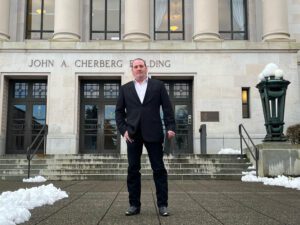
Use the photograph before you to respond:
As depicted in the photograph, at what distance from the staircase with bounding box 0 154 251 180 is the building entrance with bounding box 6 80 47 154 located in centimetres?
→ 474

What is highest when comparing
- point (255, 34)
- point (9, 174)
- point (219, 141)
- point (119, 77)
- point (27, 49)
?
point (255, 34)

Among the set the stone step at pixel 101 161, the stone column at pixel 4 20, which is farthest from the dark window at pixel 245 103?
the stone column at pixel 4 20

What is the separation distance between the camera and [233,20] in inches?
987

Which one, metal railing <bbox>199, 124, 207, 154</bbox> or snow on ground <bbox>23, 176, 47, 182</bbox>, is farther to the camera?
metal railing <bbox>199, 124, 207, 154</bbox>

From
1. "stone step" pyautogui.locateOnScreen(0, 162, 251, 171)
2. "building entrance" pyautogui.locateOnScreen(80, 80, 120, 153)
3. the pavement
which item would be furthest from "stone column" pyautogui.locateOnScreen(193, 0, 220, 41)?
the pavement

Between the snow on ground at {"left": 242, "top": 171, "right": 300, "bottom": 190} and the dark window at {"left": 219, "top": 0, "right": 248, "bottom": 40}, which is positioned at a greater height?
the dark window at {"left": 219, "top": 0, "right": 248, "bottom": 40}

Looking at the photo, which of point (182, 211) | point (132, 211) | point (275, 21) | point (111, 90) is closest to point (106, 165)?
point (111, 90)

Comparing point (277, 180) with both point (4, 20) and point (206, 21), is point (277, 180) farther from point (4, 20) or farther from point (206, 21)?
point (4, 20)

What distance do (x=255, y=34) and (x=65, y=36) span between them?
1079 centimetres

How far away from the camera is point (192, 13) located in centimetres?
2450

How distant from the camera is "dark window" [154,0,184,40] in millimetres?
24859

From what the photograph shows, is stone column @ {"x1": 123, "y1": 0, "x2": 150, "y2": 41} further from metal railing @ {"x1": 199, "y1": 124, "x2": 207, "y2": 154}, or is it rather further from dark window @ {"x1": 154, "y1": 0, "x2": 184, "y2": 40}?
metal railing @ {"x1": 199, "y1": 124, "x2": 207, "y2": 154}

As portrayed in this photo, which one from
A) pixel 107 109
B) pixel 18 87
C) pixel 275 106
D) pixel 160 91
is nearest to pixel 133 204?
pixel 160 91

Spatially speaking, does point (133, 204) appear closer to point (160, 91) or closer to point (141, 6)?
point (160, 91)
